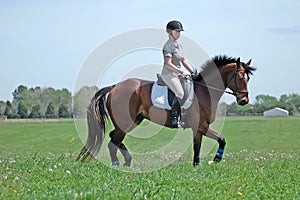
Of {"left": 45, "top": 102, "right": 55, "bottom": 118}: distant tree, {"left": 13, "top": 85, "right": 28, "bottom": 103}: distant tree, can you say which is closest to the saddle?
{"left": 45, "top": 102, "right": 55, "bottom": 118}: distant tree

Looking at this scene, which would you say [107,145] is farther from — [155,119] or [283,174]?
[283,174]

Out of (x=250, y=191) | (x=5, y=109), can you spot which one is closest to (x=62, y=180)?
(x=250, y=191)

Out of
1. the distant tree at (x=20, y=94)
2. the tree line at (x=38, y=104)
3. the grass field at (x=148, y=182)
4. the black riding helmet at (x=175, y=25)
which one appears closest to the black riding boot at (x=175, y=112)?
the grass field at (x=148, y=182)

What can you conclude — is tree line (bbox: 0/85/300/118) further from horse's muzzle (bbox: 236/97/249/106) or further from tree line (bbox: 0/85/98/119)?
horse's muzzle (bbox: 236/97/249/106)

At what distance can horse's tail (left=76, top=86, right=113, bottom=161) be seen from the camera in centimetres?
1294

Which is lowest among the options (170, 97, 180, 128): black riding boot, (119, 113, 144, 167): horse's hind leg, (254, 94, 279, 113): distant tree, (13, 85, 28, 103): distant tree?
(254, 94, 279, 113): distant tree

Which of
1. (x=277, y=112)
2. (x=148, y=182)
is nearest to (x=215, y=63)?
(x=148, y=182)

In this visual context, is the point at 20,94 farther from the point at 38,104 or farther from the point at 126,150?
the point at 126,150

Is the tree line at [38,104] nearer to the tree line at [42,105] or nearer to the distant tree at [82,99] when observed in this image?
the tree line at [42,105]

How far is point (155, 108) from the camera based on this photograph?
1305 cm

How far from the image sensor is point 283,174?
10.8 metres

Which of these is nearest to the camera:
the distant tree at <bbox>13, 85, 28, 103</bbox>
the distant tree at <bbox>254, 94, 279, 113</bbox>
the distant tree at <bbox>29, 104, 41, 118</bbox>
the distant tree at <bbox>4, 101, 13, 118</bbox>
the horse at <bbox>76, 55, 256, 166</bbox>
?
the horse at <bbox>76, 55, 256, 166</bbox>

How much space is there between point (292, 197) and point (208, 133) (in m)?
4.71

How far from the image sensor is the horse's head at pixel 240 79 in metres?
13.1
